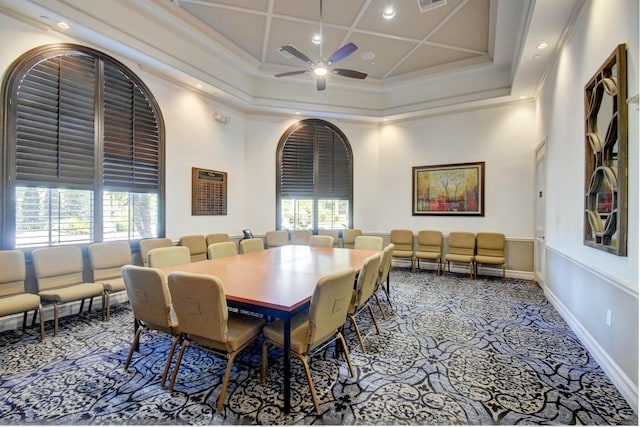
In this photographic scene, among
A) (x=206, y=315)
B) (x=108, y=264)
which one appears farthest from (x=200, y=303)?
(x=108, y=264)

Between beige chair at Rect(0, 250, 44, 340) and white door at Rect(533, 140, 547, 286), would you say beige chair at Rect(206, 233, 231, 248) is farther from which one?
white door at Rect(533, 140, 547, 286)

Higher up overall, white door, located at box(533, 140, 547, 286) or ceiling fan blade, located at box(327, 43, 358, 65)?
ceiling fan blade, located at box(327, 43, 358, 65)

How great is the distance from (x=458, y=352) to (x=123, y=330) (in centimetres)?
353

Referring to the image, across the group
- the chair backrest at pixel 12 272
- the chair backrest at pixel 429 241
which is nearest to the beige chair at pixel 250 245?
the chair backrest at pixel 12 272

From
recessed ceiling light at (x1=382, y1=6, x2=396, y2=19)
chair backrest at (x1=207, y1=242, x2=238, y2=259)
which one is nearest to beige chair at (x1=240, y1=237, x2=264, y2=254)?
chair backrest at (x1=207, y1=242, x2=238, y2=259)

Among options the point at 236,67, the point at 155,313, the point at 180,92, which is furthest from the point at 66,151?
the point at 236,67

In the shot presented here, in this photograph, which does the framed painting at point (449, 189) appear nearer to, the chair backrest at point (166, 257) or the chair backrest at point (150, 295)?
the chair backrest at point (166, 257)

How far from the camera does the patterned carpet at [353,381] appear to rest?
1927 mm

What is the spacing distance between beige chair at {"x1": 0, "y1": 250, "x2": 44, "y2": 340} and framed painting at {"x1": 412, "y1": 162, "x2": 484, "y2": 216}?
642cm

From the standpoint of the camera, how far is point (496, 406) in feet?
6.61

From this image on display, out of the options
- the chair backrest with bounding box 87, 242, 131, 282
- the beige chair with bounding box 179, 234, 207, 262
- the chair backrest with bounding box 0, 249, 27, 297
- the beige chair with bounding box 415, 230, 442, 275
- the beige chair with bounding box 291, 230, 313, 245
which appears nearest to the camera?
the chair backrest with bounding box 0, 249, 27, 297

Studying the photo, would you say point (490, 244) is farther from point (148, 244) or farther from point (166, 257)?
point (148, 244)

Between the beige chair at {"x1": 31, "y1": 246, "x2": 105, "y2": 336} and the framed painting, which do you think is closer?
the beige chair at {"x1": 31, "y1": 246, "x2": 105, "y2": 336}

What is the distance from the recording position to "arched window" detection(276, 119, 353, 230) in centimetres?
668
